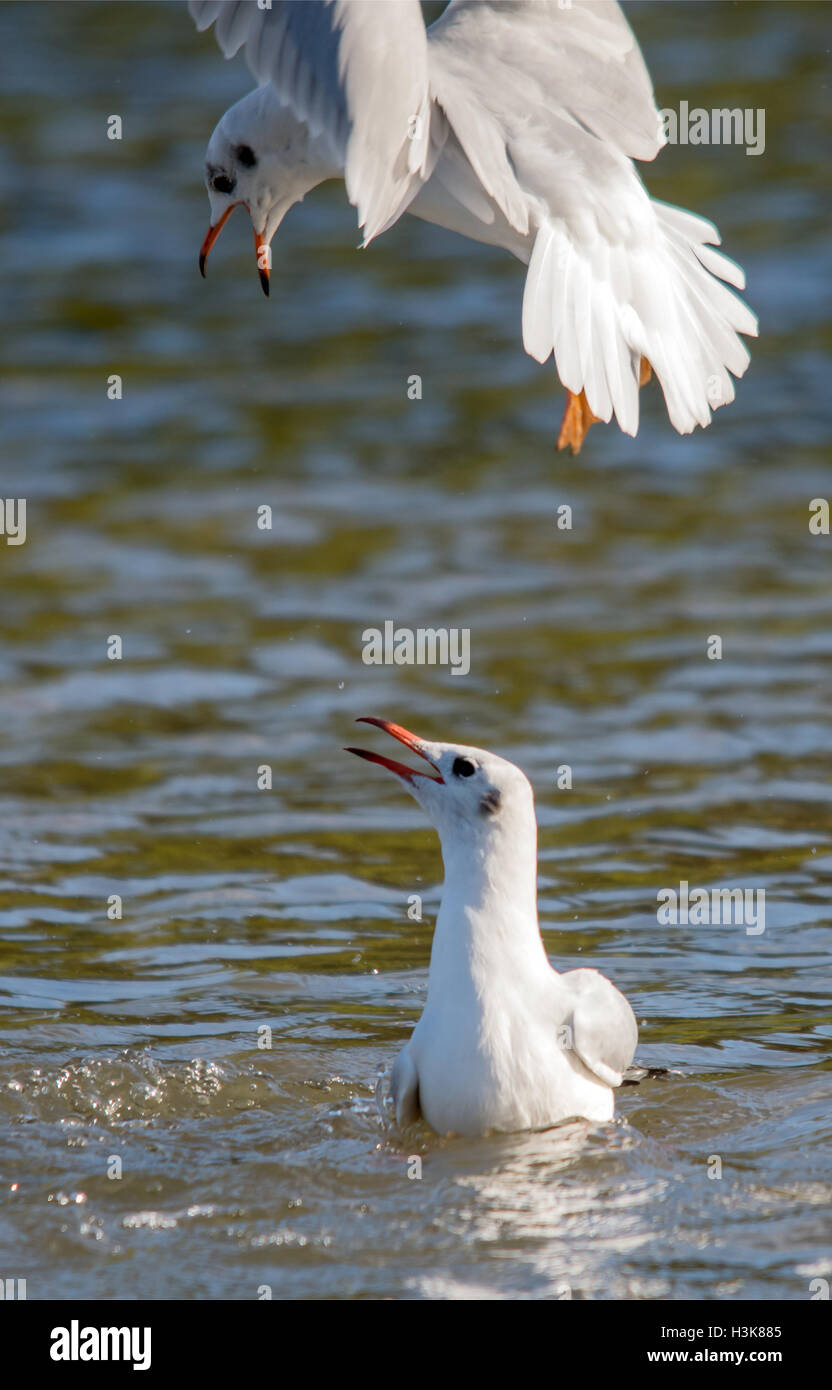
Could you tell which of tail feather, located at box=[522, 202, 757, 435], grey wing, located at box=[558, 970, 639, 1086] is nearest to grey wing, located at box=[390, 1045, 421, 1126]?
grey wing, located at box=[558, 970, 639, 1086]

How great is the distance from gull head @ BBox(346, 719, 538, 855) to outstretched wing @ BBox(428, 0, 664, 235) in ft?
5.21

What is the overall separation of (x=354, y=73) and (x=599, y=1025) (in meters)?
2.59

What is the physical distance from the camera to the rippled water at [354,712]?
16.1ft

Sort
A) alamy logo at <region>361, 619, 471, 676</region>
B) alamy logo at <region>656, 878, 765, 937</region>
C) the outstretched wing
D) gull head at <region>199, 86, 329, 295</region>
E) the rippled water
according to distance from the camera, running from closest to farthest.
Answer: the rippled water, the outstretched wing, gull head at <region>199, 86, 329, 295</region>, alamy logo at <region>656, 878, 765, 937</region>, alamy logo at <region>361, 619, 471, 676</region>

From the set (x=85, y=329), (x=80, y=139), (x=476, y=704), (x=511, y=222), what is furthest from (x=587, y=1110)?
(x=80, y=139)

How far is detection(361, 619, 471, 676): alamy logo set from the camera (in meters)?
9.71

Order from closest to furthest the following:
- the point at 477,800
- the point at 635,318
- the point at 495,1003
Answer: the point at 495,1003, the point at 477,800, the point at 635,318

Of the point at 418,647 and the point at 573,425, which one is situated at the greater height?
the point at 573,425

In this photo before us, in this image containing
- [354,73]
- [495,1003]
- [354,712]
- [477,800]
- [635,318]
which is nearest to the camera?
[495,1003]

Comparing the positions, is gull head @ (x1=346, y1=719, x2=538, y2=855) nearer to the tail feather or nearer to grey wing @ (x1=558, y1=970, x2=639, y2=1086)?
grey wing @ (x1=558, y1=970, x2=639, y2=1086)

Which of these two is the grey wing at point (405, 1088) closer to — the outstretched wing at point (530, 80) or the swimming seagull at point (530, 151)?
the swimming seagull at point (530, 151)

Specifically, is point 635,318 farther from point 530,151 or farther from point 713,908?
point 713,908

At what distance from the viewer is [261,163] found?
6.64 meters
